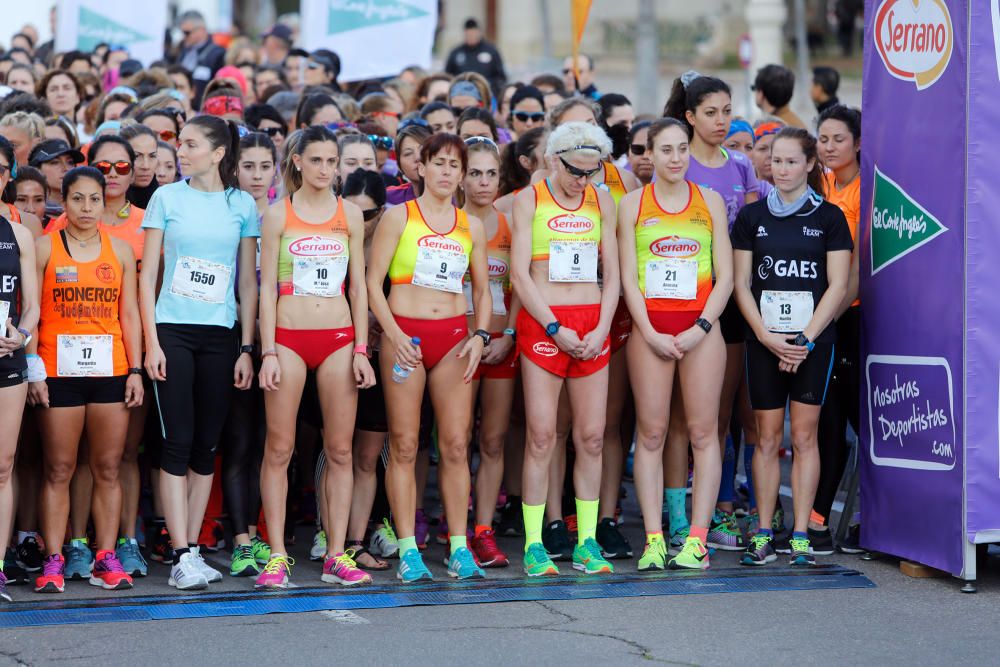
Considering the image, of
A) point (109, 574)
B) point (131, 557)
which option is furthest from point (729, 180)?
point (109, 574)

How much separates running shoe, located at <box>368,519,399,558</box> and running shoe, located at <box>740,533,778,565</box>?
65.6 inches

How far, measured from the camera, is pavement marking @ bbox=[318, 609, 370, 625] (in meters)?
6.18

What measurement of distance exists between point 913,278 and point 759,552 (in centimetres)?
145

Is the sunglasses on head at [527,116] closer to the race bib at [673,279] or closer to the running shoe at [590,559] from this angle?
the race bib at [673,279]

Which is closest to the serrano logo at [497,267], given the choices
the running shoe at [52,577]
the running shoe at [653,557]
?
the running shoe at [653,557]

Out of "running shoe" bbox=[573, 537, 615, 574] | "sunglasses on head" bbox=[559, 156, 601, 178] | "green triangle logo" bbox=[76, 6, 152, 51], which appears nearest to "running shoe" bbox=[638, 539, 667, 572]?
"running shoe" bbox=[573, 537, 615, 574]

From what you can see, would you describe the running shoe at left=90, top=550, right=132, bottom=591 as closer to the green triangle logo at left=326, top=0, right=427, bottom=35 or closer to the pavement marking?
the pavement marking

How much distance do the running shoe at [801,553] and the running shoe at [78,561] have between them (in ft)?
10.5

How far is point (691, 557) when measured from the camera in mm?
7176

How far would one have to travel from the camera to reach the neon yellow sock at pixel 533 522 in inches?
282

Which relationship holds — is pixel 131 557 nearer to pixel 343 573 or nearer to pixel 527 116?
pixel 343 573

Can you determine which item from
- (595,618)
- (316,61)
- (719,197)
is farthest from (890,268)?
(316,61)

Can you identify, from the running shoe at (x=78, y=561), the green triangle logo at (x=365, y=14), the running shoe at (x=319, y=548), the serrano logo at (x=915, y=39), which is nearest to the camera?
the serrano logo at (x=915, y=39)

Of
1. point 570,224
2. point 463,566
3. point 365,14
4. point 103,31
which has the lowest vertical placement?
point 463,566
